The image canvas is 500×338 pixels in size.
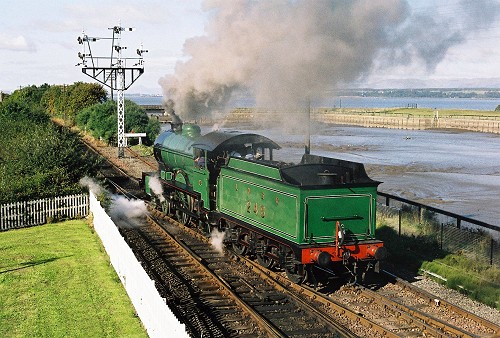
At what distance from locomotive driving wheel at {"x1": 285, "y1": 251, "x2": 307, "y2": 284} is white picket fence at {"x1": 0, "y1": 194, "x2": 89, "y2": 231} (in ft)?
33.6

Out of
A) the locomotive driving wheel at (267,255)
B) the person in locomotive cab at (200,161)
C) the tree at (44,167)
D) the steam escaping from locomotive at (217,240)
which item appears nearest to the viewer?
the locomotive driving wheel at (267,255)

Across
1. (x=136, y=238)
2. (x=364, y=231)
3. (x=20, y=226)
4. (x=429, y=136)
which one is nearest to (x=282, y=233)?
(x=364, y=231)

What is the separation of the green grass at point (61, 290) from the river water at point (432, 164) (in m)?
7.20

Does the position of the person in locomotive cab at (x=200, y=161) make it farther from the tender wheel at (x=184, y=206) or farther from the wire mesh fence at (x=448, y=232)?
the wire mesh fence at (x=448, y=232)

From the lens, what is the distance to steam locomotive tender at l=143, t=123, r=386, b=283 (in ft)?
40.9

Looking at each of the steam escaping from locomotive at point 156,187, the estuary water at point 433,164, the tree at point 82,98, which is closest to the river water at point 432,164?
the estuary water at point 433,164

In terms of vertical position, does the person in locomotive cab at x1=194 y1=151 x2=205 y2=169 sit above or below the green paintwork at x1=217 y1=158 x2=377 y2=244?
above

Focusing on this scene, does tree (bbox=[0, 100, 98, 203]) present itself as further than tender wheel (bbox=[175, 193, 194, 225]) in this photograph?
Yes

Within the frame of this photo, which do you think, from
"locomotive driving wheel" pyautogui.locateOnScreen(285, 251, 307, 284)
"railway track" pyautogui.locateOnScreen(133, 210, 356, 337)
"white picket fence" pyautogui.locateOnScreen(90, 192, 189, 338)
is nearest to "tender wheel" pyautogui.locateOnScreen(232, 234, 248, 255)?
"railway track" pyautogui.locateOnScreen(133, 210, 356, 337)

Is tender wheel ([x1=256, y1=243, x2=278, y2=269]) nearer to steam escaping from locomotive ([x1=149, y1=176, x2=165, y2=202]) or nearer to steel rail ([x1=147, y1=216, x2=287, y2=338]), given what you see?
steel rail ([x1=147, y1=216, x2=287, y2=338])

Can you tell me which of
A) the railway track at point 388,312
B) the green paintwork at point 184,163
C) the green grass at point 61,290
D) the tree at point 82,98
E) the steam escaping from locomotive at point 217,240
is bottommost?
the railway track at point 388,312

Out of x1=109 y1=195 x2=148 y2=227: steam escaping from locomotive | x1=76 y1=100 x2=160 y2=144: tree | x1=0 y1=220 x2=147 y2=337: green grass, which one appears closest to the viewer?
x1=0 y1=220 x2=147 y2=337: green grass

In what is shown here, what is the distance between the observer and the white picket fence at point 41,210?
64.6ft

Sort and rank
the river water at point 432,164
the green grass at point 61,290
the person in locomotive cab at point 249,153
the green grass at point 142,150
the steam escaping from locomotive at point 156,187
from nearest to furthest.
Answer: the green grass at point 61,290, the person in locomotive cab at point 249,153, the steam escaping from locomotive at point 156,187, the river water at point 432,164, the green grass at point 142,150
